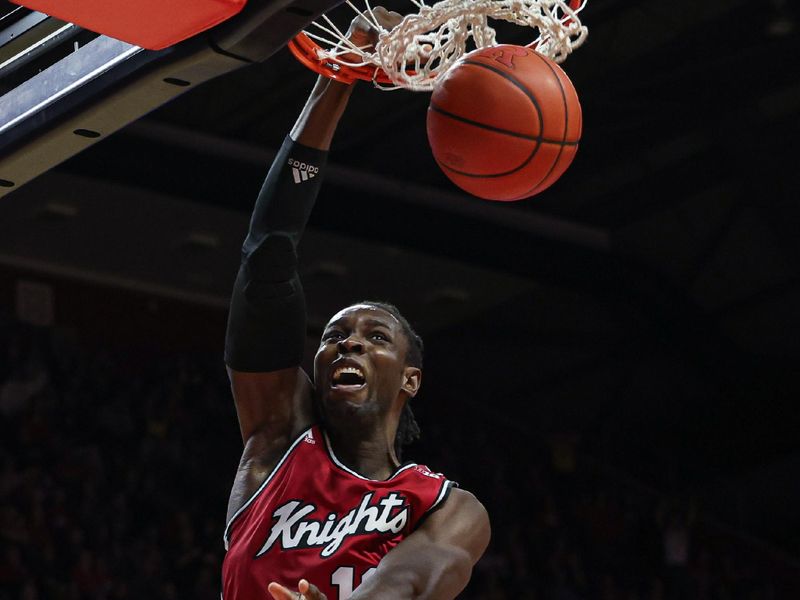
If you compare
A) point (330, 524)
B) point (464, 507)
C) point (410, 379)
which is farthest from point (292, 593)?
point (410, 379)

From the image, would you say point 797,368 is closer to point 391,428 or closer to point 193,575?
point 193,575

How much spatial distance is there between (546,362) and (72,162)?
6.76 m

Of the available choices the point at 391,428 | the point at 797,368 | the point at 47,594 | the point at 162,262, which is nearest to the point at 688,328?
the point at 797,368

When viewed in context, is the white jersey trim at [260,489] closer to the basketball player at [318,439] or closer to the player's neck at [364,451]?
the basketball player at [318,439]

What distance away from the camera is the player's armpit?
9.98 ft

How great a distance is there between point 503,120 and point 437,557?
99 cm

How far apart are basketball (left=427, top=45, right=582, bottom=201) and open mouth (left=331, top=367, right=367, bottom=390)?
54cm

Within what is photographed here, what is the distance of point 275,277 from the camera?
137 inches

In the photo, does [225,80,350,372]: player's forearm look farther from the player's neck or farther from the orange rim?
the player's neck

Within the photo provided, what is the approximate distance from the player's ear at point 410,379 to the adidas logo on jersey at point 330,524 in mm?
392

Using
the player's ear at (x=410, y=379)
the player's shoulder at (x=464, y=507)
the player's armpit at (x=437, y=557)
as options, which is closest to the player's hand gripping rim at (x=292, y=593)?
the player's armpit at (x=437, y=557)

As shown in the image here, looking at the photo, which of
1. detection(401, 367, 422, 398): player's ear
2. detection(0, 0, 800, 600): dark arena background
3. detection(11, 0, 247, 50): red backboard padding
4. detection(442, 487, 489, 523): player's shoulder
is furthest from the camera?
detection(0, 0, 800, 600): dark arena background

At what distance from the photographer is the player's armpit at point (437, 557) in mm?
3043

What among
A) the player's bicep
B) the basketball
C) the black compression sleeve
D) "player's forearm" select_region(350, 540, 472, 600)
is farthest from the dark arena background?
the basketball
